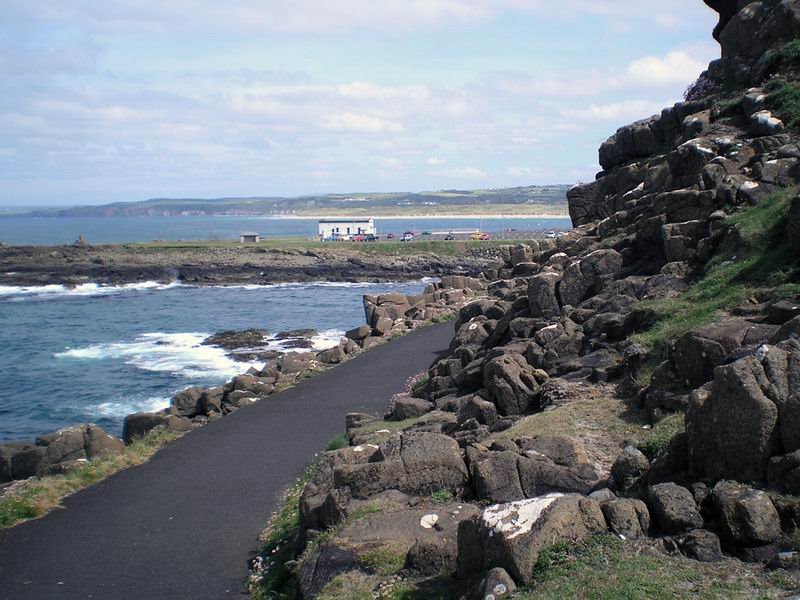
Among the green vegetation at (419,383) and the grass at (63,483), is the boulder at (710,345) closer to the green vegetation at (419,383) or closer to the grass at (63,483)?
the green vegetation at (419,383)

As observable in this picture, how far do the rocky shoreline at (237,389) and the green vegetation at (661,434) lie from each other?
1494 cm

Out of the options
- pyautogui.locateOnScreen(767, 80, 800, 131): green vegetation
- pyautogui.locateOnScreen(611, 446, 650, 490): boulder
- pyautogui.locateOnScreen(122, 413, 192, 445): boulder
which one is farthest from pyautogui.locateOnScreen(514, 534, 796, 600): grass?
pyautogui.locateOnScreen(122, 413, 192, 445): boulder

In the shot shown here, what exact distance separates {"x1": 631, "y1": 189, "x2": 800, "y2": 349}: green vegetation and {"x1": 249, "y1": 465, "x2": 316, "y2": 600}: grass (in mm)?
6735

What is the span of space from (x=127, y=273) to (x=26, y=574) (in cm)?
8049

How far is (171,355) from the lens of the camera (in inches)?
1817

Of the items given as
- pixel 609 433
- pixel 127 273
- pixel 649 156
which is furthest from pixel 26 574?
pixel 127 273

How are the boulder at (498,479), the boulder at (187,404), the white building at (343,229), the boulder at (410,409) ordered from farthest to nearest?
the white building at (343,229) < the boulder at (187,404) < the boulder at (410,409) < the boulder at (498,479)

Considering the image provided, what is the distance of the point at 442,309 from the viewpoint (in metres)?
40.2

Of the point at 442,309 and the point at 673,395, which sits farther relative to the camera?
the point at 442,309

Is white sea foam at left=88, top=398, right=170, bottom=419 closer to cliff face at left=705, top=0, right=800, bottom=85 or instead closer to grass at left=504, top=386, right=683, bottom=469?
grass at left=504, top=386, right=683, bottom=469

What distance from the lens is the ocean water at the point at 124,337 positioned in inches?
1414

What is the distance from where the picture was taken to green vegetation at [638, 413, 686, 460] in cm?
1082

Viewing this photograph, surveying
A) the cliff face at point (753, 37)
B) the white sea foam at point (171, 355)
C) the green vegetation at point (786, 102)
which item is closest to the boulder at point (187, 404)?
the white sea foam at point (171, 355)

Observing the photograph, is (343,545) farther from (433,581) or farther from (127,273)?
(127,273)
